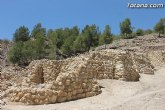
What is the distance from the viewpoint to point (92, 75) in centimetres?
2117

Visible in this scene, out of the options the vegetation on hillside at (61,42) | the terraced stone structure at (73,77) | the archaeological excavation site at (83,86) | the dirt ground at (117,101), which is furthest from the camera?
the vegetation on hillside at (61,42)

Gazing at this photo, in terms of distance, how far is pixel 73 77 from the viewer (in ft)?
58.6

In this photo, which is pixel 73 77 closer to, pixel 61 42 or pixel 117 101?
pixel 117 101

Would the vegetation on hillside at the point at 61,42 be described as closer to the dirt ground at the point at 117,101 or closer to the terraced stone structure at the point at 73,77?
the terraced stone structure at the point at 73,77

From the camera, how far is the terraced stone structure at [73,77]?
17109mm

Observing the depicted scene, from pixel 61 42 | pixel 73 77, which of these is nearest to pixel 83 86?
pixel 73 77

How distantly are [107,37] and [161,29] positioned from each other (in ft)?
34.4

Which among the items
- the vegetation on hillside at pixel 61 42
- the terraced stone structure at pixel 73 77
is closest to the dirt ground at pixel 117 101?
the terraced stone structure at pixel 73 77

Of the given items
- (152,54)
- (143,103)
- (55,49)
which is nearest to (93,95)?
(143,103)

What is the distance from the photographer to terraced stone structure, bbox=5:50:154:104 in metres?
17.1

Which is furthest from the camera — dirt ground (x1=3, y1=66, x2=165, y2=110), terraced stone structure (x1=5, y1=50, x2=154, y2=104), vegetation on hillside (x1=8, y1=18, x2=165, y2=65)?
vegetation on hillside (x1=8, y1=18, x2=165, y2=65)

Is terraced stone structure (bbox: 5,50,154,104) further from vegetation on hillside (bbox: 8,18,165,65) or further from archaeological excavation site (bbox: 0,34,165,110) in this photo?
vegetation on hillside (bbox: 8,18,165,65)

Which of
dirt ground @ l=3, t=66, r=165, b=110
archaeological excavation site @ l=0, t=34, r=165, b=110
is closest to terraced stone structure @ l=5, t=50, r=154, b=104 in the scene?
archaeological excavation site @ l=0, t=34, r=165, b=110

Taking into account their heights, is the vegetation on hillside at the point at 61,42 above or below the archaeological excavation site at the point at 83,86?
above
